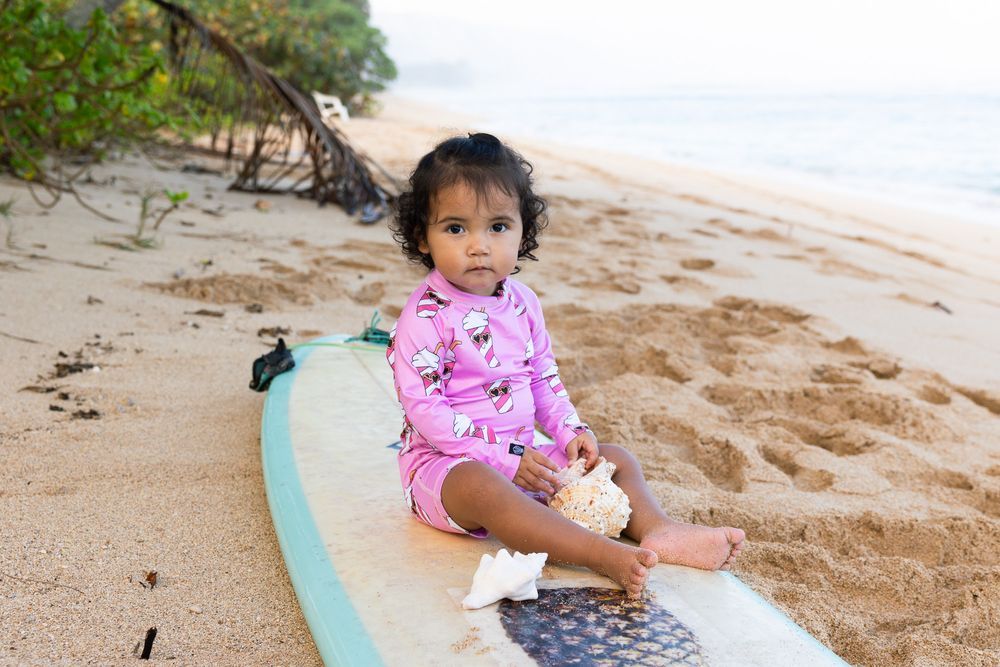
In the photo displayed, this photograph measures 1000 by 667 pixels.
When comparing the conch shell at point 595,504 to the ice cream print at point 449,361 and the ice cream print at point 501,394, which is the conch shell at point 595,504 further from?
the ice cream print at point 449,361

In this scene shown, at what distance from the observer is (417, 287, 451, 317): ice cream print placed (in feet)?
6.13

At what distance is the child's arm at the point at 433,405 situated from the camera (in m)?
1.79

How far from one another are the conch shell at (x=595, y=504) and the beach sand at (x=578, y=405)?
32 centimetres

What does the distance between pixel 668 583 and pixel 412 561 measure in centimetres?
50

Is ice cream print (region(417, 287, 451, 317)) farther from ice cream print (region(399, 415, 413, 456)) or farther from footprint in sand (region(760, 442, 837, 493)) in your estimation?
footprint in sand (region(760, 442, 837, 493))

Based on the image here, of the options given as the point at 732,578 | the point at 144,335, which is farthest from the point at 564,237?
the point at 732,578

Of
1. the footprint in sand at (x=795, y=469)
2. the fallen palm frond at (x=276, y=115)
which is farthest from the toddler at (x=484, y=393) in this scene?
the fallen palm frond at (x=276, y=115)

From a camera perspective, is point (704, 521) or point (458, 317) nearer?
point (458, 317)

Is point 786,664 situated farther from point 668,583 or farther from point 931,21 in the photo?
point 931,21

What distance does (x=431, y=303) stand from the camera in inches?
74.1

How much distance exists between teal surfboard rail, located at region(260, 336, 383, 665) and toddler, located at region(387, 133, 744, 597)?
24 centimetres

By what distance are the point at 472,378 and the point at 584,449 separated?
299mm

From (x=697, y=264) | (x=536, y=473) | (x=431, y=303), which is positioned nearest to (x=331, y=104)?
(x=697, y=264)

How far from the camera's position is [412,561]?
5.51 ft
